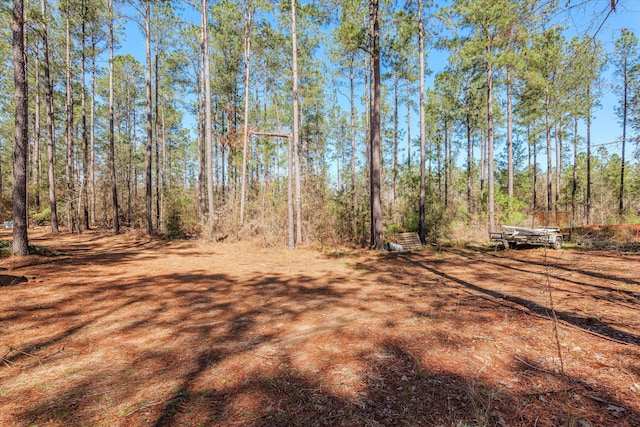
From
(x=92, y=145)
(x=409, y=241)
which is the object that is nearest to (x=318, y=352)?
(x=409, y=241)

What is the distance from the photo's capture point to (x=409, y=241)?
1202 centimetres

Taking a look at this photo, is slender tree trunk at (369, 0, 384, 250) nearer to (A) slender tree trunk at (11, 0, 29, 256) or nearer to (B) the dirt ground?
(B) the dirt ground

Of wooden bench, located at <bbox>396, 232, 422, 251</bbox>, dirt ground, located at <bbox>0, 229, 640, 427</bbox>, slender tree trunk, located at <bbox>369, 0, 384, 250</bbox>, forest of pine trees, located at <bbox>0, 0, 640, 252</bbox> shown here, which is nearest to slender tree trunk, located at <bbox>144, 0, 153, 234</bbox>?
forest of pine trees, located at <bbox>0, 0, 640, 252</bbox>

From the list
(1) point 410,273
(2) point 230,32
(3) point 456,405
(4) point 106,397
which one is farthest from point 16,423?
(2) point 230,32

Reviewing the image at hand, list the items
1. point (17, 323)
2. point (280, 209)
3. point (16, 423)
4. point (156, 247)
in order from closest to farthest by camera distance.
Result: point (16, 423)
point (17, 323)
point (156, 247)
point (280, 209)

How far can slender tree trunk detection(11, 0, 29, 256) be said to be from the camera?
7.15 m

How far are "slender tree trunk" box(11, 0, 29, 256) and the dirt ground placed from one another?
5.69 feet

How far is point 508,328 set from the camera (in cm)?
319

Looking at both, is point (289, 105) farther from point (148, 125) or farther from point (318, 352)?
point (318, 352)

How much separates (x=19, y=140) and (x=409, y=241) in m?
13.7

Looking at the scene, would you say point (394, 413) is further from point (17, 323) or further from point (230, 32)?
point (230, 32)

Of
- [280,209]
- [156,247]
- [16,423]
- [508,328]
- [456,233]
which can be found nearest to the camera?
[16,423]

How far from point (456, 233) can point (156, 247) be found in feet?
47.1

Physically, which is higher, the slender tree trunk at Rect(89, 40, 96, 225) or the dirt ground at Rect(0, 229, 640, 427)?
the slender tree trunk at Rect(89, 40, 96, 225)
